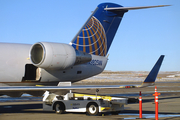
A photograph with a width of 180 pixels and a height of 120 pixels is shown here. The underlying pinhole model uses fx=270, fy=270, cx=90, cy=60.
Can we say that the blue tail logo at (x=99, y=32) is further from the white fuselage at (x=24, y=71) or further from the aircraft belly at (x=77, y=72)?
the white fuselage at (x=24, y=71)

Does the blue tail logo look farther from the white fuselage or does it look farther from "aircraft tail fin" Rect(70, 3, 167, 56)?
the white fuselage

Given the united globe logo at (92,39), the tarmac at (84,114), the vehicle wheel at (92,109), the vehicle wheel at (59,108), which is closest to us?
the tarmac at (84,114)

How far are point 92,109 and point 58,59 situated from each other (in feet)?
11.1

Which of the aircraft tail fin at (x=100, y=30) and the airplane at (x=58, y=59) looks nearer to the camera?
the airplane at (x=58, y=59)

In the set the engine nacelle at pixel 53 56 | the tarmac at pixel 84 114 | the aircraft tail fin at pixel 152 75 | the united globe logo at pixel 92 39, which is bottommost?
the tarmac at pixel 84 114

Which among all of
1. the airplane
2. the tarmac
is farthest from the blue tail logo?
the tarmac

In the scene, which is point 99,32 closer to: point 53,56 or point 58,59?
point 58,59

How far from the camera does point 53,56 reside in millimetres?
14117

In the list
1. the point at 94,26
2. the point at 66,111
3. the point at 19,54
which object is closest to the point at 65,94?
the point at 66,111

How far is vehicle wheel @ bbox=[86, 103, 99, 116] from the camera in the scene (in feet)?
41.3

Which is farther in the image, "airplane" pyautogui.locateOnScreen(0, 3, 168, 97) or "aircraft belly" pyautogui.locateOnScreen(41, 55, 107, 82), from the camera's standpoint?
"aircraft belly" pyautogui.locateOnScreen(41, 55, 107, 82)

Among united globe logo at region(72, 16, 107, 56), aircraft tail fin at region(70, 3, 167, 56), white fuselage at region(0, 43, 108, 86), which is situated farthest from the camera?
aircraft tail fin at region(70, 3, 167, 56)

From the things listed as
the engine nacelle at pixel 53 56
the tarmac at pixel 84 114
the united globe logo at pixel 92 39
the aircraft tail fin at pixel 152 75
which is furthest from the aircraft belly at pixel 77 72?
the aircraft tail fin at pixel 152 75

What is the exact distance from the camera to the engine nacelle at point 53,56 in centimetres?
1403
